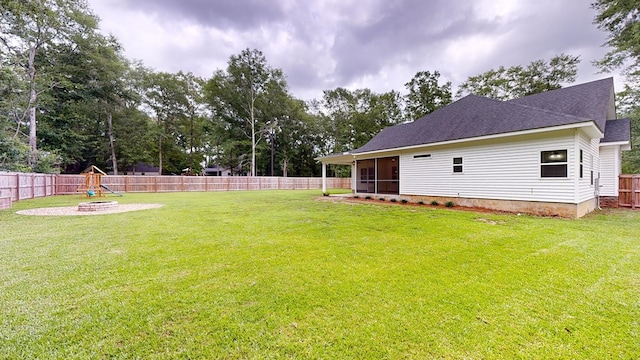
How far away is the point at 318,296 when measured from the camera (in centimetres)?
257

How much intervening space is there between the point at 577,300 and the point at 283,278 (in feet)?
10.4

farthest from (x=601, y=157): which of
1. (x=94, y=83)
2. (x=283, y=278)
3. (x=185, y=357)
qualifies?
(x=94, y=83)

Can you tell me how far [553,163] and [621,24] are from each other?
12746 mm

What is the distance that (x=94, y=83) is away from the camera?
70.9ft

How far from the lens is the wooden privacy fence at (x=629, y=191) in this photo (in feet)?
30.8

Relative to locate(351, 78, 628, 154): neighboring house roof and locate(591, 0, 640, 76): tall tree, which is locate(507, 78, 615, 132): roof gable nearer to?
locate(351, 78, 628, 154): neighboring house roof

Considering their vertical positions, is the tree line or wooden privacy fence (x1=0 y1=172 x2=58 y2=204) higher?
the tree line

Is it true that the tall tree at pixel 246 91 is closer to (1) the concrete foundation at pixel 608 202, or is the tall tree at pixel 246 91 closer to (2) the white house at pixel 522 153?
(2) the white house at pixel 522 153

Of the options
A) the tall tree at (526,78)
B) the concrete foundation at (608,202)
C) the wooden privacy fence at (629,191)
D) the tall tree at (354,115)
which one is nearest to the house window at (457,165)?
the concrete foundation at (608,202)

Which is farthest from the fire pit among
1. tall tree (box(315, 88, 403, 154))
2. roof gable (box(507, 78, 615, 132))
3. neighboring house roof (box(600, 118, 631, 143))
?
tall tree (box(315, 88, 403, 154))

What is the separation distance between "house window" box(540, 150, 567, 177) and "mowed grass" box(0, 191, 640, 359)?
9.16 feet

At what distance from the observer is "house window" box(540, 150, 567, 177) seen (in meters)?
7.39

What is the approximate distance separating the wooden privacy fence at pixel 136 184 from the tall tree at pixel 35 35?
1989 mm

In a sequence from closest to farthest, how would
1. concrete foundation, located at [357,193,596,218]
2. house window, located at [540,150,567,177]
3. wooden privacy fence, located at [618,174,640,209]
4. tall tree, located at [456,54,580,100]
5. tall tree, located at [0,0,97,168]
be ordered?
1. concrete foundation, located at [357,193,596,218]
2. house window, located at [540,150,567,177]
3. wooden privacy fence, located at [618,174,640,209]
4. tall tree, located at [0,0,97,168]
5. tall tree, located at [456,54,580,100]
